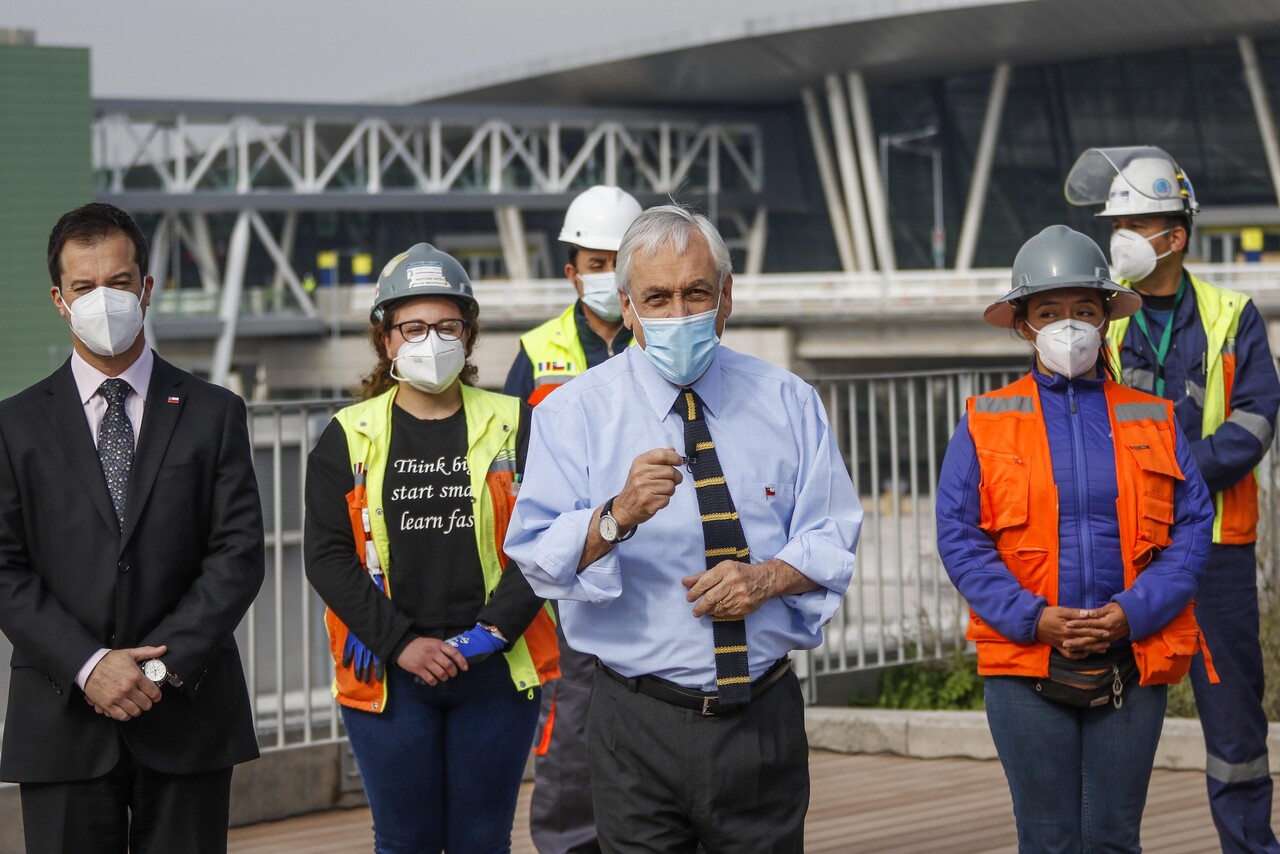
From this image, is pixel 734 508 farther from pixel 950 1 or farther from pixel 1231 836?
pixel 950 1

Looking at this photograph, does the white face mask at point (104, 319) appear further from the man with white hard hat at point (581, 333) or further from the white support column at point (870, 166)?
the white support column at point (870, 166)

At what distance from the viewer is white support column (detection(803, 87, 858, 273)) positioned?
2452 inches

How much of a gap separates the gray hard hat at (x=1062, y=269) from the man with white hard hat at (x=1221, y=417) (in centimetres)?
80

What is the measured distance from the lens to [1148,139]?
5694cm

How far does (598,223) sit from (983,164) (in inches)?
2139

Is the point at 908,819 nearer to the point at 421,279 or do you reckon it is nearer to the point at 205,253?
the point at 421,279

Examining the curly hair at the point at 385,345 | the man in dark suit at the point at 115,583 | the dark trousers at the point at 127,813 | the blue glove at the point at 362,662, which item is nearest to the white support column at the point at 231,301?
the curly hair at the point at 385,345

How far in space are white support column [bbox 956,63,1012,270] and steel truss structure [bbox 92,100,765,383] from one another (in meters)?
9.20

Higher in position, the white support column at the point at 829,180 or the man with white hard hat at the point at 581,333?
the white support column at the point at 829,180

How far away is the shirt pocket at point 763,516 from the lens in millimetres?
3691

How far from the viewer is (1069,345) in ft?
14.5

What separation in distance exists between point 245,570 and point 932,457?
213 inches

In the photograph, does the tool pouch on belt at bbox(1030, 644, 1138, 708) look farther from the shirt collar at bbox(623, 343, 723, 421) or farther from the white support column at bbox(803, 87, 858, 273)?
the white support column at bbox(803, 87, 858, 273)

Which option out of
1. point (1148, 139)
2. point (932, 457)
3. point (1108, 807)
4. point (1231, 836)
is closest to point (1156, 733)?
point (1108, 807)
